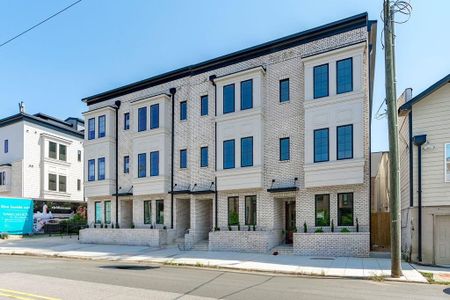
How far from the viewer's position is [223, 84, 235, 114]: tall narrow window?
2320cm

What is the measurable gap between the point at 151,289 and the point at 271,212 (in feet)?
39.2

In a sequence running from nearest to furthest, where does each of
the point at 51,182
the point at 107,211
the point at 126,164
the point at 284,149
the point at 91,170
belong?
the point at 284,149 → the point at 126,164 → the point at 107,211 → the point at 91,170 → the point at 51,182

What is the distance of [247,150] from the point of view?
22.5 meters

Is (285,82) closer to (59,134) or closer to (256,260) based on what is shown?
(256,260)

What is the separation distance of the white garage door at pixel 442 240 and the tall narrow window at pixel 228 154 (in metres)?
10.6

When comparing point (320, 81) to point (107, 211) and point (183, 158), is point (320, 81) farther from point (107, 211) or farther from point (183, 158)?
point (107, 211)

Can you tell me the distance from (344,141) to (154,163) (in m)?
12.2

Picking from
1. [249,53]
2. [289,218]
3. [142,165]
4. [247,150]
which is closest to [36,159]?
[142,165]

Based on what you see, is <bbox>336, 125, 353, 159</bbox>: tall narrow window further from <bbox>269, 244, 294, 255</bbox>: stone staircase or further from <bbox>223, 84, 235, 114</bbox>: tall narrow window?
<bbox>223, 84, 235, 114</bbox>: tall narrow window

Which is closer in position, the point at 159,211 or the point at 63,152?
the point at 159,211


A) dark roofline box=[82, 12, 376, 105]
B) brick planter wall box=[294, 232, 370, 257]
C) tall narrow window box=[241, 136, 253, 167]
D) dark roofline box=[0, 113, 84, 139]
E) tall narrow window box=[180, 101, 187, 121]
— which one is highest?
dark roofline box=[82, 12, 376, 105]

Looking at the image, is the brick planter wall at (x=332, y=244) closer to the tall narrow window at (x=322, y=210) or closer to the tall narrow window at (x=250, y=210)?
the tall narrow window at (x=322, y=210)

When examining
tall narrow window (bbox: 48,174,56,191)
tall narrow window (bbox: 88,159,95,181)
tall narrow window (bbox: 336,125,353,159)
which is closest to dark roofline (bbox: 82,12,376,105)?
tall narrow window (bbox: 88,159,95,181)

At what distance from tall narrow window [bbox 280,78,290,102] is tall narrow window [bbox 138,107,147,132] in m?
9.52
